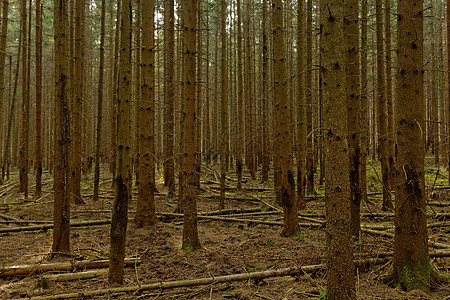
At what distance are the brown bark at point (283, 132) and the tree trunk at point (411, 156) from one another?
2498mm

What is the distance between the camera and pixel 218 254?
5.71m

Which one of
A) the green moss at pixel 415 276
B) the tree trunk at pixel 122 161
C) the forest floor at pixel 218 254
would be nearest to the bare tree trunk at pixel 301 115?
the forest floor at pixel 218 254

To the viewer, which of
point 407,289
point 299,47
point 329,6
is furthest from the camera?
point 299,47

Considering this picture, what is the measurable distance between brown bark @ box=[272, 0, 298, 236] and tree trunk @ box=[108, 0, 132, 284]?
306 cm

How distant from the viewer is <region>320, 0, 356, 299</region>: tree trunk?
3.09 m

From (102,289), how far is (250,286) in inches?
75.3

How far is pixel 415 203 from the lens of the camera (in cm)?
393

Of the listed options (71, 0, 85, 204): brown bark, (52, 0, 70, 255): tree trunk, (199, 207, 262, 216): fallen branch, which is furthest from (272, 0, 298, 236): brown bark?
(71, 0, 85, 204): brown bark

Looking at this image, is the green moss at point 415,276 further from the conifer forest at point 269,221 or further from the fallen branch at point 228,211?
the fallen branch at point 228,211

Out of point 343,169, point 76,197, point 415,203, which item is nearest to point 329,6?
point 343,169

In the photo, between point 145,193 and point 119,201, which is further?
point 145,193

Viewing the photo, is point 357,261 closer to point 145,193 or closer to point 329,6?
point 329,6

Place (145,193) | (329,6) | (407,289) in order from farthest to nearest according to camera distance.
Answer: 1. (145,193)
2. (407,289)
3. (329,6)

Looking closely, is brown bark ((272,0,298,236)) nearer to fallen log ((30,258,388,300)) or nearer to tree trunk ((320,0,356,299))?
fallen log ((30,258,388,300))
